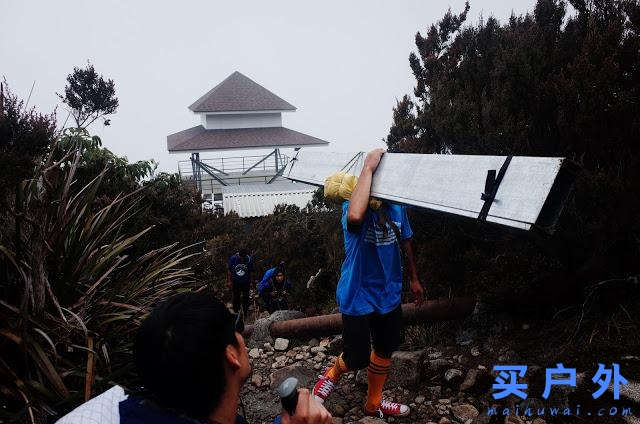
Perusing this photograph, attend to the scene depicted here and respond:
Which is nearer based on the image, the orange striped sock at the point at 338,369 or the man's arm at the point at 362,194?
the man's arm at the point at 362,194

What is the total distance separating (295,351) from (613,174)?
3.07m

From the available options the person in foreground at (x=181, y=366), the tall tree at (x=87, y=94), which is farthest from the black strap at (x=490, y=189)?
the tall tree at (x=87, y=94)

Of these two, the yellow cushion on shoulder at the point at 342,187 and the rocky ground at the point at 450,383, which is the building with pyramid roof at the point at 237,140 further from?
the yellow cushion on shoulder at the point at 342,187

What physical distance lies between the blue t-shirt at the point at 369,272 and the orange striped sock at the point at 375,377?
0.37 metres

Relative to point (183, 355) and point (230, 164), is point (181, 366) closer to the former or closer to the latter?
point (183, 355)

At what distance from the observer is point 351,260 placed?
262 cm

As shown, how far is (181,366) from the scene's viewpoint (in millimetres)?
942

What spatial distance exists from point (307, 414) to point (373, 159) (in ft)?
5.42

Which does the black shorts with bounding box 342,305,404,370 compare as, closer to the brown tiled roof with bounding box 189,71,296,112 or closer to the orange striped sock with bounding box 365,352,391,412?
the orange striped sock with bounding box 365,352,391,412

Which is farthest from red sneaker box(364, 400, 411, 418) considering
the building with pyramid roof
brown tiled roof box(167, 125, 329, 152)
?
brown tiled roof box(167, 125, 329, 152)

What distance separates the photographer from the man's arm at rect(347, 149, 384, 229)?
7.56ft

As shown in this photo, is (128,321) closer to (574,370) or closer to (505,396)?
(505,396)

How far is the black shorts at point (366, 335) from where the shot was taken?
259cm

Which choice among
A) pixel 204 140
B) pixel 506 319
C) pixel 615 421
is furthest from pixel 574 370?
pixel 204 140
